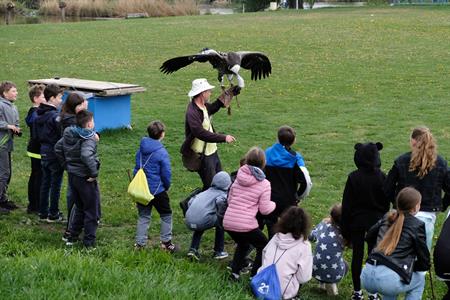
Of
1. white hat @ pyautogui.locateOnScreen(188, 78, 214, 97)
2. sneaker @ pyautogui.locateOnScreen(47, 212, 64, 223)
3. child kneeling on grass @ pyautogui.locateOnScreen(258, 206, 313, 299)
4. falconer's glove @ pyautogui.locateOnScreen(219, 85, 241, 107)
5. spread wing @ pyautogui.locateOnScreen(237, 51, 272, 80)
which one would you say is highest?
spread wing @ pyautogui.locateOnScreen(237, 51, 272, 80)

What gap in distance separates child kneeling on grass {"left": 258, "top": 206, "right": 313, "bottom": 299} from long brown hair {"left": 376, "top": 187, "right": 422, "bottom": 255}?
0.63 metres

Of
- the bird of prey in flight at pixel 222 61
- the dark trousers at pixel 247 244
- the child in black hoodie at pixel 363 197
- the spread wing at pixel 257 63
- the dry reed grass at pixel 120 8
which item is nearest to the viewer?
the child in black hoodie at pixel 363 197

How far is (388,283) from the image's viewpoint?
17.4ft

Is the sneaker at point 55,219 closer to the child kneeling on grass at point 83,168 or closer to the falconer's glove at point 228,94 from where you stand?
the child kneeling on grass at point 83,168

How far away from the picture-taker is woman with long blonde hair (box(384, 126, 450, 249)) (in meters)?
5.89

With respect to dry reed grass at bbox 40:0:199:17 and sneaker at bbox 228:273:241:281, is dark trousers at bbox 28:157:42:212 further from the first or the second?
dry reed grass at bbox 40:0:199:17

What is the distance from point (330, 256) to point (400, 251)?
90 centimetres

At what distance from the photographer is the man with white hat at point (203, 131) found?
23.1 ft

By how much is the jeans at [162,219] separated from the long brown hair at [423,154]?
91.5 inches

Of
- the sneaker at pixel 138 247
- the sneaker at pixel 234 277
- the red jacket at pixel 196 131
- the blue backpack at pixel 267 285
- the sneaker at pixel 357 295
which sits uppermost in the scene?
the red jacket at pixel 196 131

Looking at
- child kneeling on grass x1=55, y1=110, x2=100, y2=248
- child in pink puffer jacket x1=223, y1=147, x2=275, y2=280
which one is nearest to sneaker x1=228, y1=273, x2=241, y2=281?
child in pink puffer jacket x1=223, y1=147, x2=275, y2=280

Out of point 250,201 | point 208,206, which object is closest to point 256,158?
point 250,201

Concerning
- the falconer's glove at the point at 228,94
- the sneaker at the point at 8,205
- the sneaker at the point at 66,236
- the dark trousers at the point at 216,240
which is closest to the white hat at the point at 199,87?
the falconer's glove at the point at 228,94

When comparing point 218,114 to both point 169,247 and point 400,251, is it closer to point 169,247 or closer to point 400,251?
point 169,247
